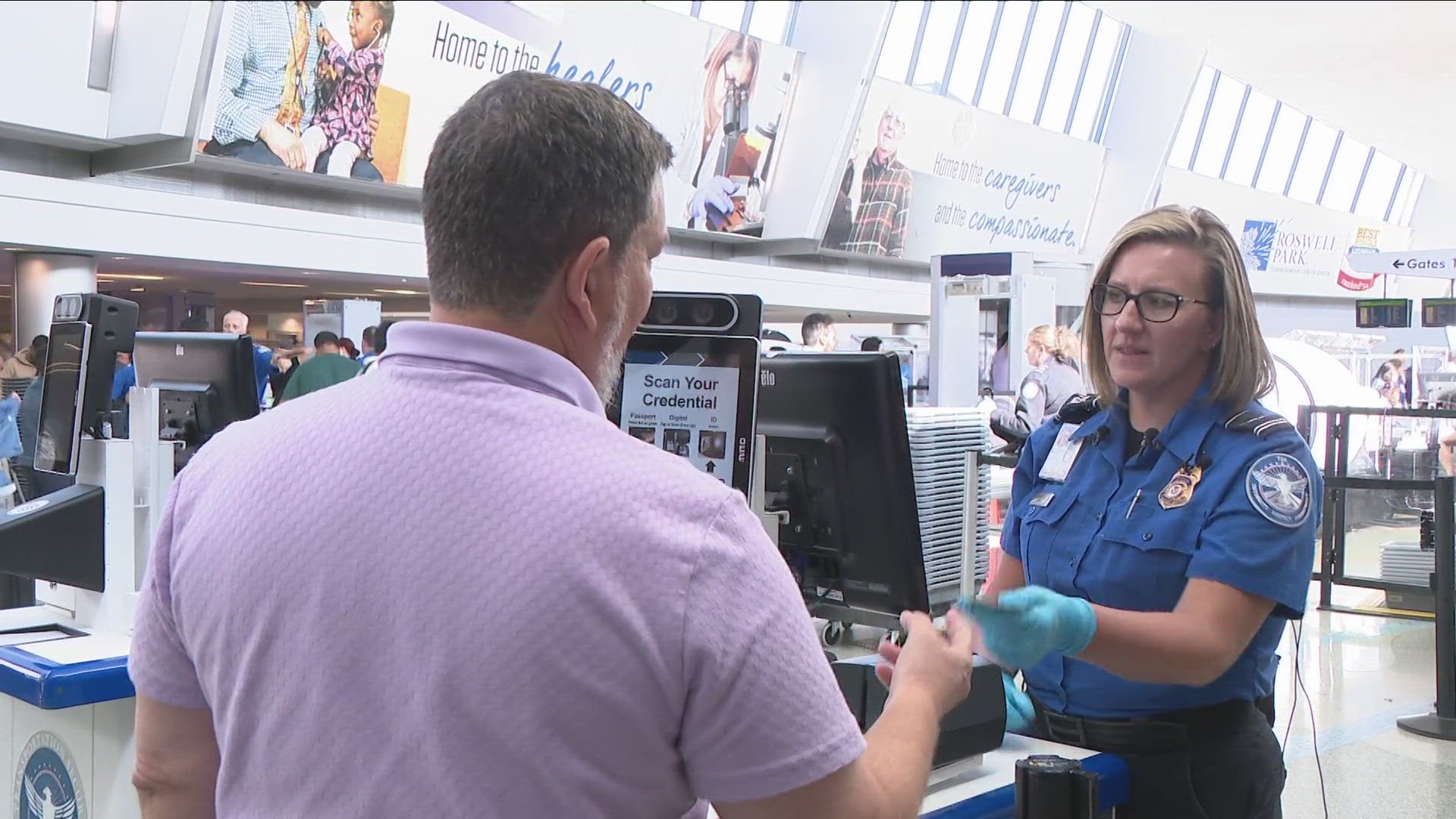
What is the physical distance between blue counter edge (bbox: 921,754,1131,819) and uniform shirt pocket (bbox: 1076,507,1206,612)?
0.21 metres

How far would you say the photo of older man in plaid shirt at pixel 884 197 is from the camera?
16.2 metres

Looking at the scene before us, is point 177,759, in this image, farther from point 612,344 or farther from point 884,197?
point 884,197

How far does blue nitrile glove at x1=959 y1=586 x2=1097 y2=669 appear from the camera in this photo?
1.38m

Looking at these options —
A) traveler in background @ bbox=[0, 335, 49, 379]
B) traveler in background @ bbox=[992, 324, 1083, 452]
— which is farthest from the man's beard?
traveler in background @ bbox=[0, 335, 49, 379]

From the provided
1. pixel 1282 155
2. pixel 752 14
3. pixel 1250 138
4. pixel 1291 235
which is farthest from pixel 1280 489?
pixel 1291 235

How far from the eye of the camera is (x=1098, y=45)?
19062 millimetres

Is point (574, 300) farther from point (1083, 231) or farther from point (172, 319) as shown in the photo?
point (1083, 231)

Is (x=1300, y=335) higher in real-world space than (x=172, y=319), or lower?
higher

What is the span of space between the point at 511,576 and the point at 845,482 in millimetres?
1138

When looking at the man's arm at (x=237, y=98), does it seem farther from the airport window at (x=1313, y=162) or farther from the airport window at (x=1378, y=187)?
the airport window at (x=1378, y=187)

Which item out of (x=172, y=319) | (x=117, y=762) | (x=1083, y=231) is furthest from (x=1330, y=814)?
(x=1083, y=231)

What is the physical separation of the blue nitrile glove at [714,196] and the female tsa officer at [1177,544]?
13.0 m

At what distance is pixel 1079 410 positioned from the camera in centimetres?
200

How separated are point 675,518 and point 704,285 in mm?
14623
